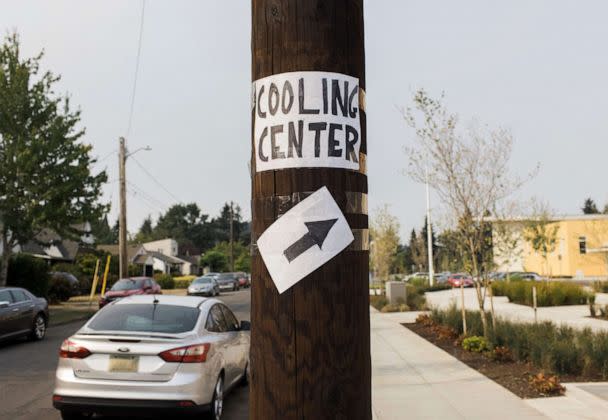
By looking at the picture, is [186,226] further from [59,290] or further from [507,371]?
[507,371]

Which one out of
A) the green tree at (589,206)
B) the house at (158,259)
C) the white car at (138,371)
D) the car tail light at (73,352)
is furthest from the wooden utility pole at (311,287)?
the green tree at (589,206)

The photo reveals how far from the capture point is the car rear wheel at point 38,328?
15.9 m

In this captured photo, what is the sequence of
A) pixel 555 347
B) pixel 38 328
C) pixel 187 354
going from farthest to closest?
1. pixel 38 328
2. pixel 555 347
3. pixel 187 354

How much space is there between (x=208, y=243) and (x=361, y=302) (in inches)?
5916

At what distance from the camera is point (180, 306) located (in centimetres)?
818

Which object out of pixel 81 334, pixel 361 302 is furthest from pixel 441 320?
pixel 361 302

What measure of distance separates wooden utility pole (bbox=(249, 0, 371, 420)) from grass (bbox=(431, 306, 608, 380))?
28.6 feet

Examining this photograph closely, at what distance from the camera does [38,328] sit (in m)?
16.2

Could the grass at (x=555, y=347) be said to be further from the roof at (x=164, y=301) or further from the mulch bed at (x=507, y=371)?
the roof at (x=164, y=301)

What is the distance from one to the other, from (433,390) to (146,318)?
4154 millimetres

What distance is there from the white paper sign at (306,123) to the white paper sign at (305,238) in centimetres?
14

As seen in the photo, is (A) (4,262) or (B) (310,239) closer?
(B) (310,239)

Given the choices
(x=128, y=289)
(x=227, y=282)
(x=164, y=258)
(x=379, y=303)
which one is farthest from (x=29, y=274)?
(x=164, y=258)

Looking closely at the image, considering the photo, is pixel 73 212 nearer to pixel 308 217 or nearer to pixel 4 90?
pixel 4 90
